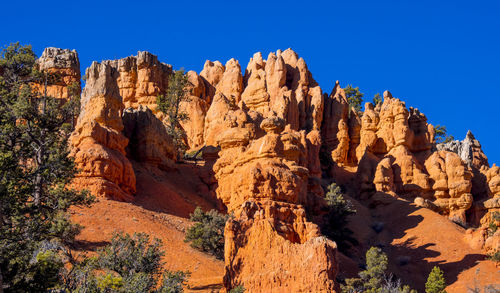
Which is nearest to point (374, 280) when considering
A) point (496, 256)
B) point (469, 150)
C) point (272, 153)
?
point (272, 153)

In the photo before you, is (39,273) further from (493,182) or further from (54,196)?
(493,182)

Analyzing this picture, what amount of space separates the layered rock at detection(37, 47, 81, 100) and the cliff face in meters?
0.10

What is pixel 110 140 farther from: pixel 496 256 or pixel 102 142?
pixel 496 256

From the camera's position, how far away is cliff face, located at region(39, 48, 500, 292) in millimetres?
27125

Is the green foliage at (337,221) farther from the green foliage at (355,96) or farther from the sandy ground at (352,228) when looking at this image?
the green foliage at (355,96)

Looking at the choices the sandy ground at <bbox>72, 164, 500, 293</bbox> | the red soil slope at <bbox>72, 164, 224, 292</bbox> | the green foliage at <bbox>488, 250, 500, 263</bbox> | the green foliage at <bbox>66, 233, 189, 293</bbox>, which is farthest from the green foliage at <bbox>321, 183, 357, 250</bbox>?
the green foliage at <bbox>66, 233, 189, 293</bbox>

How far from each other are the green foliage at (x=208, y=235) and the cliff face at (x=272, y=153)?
1.33 metres

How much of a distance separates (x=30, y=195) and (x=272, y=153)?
A: 574 inches

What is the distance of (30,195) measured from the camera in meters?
23.4

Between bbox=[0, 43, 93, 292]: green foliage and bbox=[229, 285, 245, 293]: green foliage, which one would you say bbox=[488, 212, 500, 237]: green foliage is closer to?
bbox=[229, 285, 245, 293]: green foliage

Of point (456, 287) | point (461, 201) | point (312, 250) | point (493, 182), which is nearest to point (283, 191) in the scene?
point (312, 250)

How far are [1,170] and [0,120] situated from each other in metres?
3.51

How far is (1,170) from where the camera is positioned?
1856 centimetres

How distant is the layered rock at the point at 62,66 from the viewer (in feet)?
186
